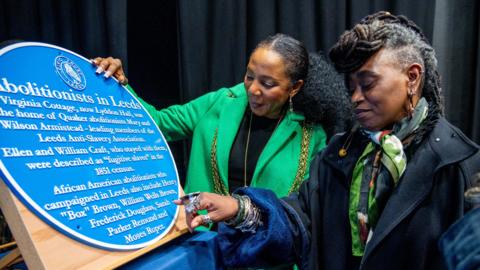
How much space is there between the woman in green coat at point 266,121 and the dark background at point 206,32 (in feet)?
1.27

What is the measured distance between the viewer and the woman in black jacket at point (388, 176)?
31.9 inches

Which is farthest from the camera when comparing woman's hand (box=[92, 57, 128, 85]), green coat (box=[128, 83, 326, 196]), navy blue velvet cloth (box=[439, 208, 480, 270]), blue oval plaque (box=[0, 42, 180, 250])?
green coat (box=[128, 83, 326, 196])

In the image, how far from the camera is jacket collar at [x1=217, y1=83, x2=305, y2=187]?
1222mm

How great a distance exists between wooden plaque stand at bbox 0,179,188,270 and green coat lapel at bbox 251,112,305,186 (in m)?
0.63

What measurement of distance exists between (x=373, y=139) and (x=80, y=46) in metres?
1.53

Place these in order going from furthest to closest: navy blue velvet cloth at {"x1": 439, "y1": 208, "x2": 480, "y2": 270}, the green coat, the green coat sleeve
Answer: the green coat sleeve < the green coat < navy blue velvet cloth at {"x1": 439, "y1": 208, "x2": 480, "y2": 270}

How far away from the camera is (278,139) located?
48.6 inches

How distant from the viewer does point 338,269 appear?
0.96m

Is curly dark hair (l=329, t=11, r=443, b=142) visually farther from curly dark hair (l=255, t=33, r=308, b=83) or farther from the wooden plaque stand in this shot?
the wooden plaque stand

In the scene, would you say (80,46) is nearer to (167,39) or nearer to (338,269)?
(167,39)

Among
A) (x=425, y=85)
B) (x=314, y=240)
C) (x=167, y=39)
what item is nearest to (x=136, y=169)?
(x=314, y=240)

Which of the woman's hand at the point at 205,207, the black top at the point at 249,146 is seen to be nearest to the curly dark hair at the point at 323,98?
the black top at the point at 249,146

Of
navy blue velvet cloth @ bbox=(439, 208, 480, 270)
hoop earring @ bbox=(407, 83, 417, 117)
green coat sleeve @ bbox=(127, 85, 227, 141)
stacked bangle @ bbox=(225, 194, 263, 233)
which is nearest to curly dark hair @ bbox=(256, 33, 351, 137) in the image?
green coat sleeve @ bbox=(127, 85, 227, 141)

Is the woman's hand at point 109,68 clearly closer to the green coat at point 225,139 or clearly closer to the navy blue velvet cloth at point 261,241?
the green coat at point 225,139
